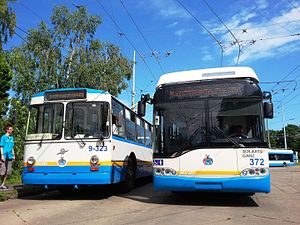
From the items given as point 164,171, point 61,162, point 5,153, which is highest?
point 5,153

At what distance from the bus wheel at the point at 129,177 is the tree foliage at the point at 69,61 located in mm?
17246

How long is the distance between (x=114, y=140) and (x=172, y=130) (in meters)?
2.00

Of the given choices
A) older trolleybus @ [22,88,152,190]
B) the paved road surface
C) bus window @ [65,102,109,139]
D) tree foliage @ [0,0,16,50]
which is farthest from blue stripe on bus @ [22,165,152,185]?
tree foliage @ [0,0,16,50]

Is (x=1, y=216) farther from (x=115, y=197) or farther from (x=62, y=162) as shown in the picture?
(x=115, y=197)

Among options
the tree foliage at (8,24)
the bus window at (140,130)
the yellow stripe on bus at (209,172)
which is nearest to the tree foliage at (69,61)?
the tree foliage at (8,24)

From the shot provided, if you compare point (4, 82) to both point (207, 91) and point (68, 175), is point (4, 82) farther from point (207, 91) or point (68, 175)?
point (207, 91)

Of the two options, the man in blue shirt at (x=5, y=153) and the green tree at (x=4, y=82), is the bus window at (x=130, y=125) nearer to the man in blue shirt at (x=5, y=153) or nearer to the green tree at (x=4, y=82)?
the man in blue shirt at (x=5, y=153)

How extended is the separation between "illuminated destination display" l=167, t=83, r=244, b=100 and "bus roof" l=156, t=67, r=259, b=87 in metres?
0.27

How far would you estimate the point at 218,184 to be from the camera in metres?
7.74

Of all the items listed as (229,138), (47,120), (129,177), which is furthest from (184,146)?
(47,120)

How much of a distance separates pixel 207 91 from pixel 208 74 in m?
0.57

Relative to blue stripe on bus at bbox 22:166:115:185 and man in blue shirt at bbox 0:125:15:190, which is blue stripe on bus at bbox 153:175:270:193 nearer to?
Result: blue stripe on bus at bbox 22:166:115:185

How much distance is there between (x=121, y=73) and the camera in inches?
1177

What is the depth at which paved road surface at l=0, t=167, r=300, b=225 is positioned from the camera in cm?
640
